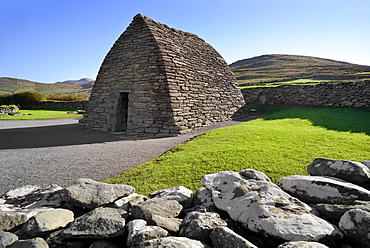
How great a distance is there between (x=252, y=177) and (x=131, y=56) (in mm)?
10474

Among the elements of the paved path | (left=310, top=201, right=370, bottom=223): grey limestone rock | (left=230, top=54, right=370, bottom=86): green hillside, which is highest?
(left=230, top=54, right=370, bottom=86): green hillside

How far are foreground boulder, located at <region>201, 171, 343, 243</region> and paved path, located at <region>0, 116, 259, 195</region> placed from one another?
11.5ft

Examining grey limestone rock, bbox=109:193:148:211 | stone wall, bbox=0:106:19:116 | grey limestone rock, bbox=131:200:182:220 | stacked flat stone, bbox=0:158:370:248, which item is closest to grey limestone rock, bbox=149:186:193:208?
stacked flat stone, bbox=0:158:370:248

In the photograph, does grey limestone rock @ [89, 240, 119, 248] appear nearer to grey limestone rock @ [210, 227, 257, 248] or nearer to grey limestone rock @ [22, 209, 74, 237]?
grey limestone rock @ [22, 209, 74, 237]

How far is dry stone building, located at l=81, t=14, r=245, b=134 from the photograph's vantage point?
10727 millimetres

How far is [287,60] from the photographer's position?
311ft

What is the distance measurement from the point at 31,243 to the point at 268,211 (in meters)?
2.73

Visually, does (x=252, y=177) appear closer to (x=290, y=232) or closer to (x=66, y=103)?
(x=290, y=232)

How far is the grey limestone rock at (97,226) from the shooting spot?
8.17ft

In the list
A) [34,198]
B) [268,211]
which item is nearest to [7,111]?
[34,198]

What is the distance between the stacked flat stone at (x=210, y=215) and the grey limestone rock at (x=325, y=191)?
0.04 feet

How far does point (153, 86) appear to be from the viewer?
10.8m

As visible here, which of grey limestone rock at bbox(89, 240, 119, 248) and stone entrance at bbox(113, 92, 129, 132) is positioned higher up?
stone entrance at bbox(113, 92, 129, 132)

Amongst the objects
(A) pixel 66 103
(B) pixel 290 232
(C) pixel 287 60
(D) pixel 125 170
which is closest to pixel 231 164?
(D) pixel 125 170
